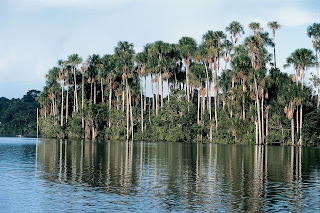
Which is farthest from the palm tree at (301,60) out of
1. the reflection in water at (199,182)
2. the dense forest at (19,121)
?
the dense forest at (19,121)

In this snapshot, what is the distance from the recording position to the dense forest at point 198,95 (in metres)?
88.8

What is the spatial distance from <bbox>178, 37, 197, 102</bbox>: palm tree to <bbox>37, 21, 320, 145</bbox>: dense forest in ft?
0.75

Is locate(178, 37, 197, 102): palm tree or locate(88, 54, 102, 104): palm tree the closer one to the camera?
locate(178, 37, 197, 102): palm tree

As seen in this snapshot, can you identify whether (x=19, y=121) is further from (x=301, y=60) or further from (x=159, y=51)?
(x=301, y=60)

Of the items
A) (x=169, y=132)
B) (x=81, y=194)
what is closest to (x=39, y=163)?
(x=81, y=194)

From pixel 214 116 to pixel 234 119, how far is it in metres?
10.1

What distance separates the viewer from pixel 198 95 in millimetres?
102625

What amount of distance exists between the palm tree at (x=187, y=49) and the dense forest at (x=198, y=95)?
228 millimetres

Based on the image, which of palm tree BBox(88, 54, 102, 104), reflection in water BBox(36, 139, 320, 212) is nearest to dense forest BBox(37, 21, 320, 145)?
palm tree BBox(88, 54, 102, 104)

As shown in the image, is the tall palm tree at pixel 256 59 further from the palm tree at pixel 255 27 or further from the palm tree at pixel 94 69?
the palm tree at pixel 94 69

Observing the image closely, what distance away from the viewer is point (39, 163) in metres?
44.8

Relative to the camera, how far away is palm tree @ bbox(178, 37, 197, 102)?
10469 cm

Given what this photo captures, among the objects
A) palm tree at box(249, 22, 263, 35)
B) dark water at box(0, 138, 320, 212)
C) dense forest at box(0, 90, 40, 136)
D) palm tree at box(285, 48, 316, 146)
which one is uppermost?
palm tree at box(249, 22, 263, 35)

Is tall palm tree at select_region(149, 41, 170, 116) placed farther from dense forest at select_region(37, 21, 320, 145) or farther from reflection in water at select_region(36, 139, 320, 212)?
reflection in water at select_region(36, 139, 320, 212)
